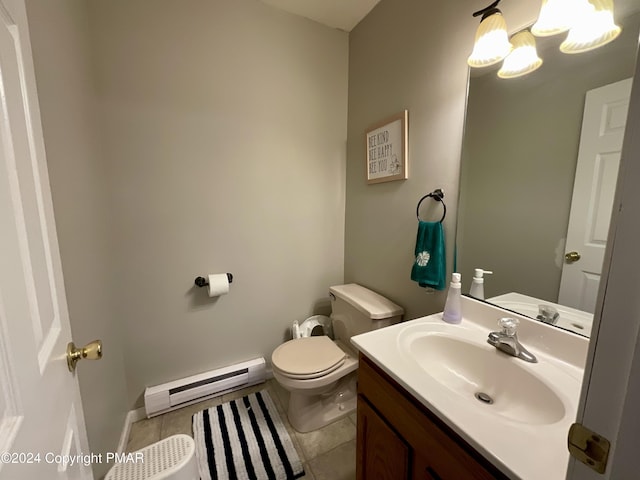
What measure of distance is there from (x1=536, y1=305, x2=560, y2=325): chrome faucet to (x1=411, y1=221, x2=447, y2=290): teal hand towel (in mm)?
370

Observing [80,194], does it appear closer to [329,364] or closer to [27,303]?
[27,303]

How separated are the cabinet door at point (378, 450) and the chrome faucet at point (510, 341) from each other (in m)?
0.47

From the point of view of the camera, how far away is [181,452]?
3.58 feet

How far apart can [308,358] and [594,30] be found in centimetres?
175

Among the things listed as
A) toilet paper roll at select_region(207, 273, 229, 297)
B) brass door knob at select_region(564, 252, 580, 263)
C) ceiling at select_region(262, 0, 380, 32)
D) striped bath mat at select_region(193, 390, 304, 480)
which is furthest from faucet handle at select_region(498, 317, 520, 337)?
ceiling at select_region(262, 0, 380, 32)

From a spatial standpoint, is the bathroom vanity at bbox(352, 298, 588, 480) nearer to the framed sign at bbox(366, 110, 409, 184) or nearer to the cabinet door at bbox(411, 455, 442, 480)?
the cabinet door at bbox(411, 455, 442, 480)

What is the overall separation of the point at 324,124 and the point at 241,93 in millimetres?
597

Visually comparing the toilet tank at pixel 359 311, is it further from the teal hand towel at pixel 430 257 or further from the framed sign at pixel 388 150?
the framed sign at pixel 388 150

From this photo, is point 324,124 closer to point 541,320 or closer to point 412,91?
point 412,91

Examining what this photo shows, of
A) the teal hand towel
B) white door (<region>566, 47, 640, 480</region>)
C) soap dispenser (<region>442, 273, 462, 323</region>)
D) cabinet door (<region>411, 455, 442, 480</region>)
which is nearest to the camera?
white door (<region>566, 47, 640, 480</region>)

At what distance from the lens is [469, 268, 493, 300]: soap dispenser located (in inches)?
44.2

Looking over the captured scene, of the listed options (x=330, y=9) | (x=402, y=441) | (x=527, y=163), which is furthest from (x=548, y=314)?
(x=330, y=9)

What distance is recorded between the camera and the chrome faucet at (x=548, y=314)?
3.01 feet

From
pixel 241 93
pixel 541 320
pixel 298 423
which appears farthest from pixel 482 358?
pixel 241 93
